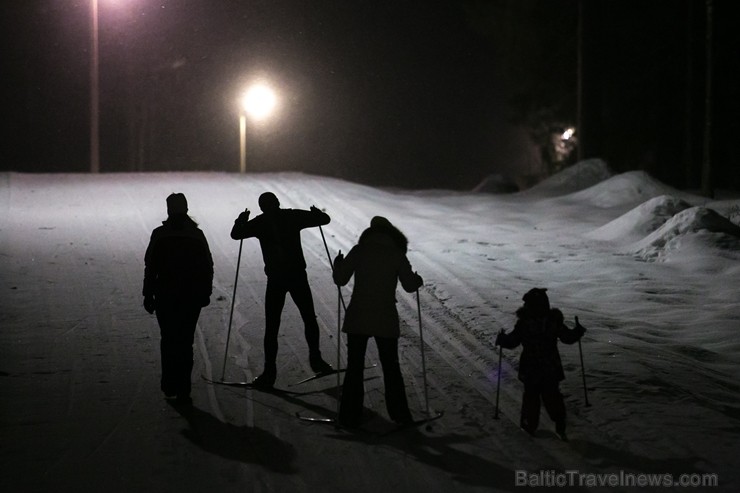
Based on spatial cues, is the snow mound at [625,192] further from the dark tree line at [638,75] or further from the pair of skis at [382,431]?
the pair of skis at [382,431]

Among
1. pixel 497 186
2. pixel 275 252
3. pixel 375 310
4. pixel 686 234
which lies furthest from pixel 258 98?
pixel 375 310

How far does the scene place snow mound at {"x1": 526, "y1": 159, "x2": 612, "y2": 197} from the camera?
29.5 meters

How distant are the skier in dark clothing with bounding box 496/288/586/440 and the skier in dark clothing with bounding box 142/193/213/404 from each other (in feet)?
9.58

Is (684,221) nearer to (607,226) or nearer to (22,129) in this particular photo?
(607,226)

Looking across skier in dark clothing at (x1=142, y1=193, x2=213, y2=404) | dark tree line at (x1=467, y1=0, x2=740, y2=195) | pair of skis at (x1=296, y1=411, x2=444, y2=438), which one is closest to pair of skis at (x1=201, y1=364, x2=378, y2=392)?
skier in dark clothing at (x1=142, y1=193, x2=213, y2=404)

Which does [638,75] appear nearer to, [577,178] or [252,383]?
[577,178]

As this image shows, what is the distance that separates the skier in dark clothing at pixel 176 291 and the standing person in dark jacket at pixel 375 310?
1573mm

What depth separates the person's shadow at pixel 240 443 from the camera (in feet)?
24.0

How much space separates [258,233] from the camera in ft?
32.0

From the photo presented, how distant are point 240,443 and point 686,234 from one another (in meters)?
12.2

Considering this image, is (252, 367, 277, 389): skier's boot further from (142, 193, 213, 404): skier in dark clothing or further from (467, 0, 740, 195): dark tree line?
(467, 0, 740, 195): dark tree line

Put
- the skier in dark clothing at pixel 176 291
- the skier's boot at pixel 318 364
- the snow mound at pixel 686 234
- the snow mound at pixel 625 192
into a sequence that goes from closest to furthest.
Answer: the skier in dark clothing at pixel 176 291
the skier's boot at pixel 318 364
the snow mound at pixel 686 234
the snow mound at pixel 625 192

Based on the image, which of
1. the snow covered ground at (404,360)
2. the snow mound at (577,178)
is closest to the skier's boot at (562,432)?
the snow covered ground at (404,360)

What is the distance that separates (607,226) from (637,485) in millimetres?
14247
